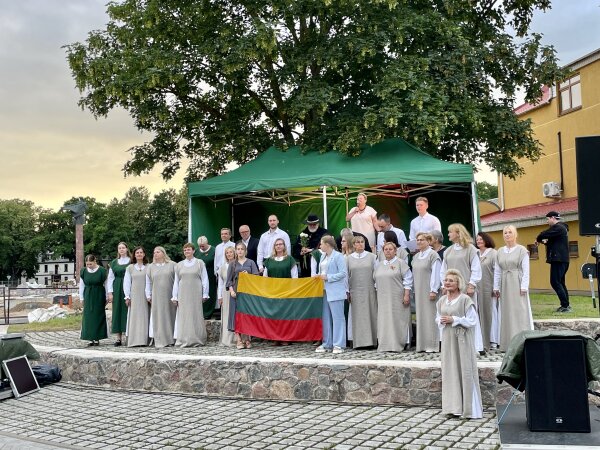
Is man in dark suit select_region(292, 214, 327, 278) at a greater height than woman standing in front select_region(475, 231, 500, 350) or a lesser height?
greater

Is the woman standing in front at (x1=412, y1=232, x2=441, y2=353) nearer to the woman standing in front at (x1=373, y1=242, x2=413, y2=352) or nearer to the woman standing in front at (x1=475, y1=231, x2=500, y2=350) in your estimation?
the woman standing in front at (x1=373, y1=242, x2=413, y2=352)

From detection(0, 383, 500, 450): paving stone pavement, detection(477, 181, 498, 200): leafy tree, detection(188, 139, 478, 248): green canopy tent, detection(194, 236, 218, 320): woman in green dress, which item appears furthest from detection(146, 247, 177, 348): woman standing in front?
detection(477, 181, 498, 200): leafy tree

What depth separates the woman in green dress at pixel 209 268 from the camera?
11.7m

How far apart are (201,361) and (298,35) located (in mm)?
10831

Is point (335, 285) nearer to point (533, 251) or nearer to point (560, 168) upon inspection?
point (533, 251)

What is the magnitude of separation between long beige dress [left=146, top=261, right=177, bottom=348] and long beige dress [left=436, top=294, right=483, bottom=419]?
5.52 meters

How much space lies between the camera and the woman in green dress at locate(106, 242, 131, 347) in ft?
37.1

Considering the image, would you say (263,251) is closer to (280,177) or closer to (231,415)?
(280,177)

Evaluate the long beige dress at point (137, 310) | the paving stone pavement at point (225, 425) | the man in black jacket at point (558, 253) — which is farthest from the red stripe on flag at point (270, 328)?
the man in black jacket at point (558, 253)

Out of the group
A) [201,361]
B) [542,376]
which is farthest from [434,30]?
[542,376]

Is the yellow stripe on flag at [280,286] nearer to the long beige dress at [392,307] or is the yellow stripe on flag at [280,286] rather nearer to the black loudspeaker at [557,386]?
the long beige dress at [392,307]

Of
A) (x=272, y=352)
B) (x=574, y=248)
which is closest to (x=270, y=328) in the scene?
(x=272, y=352)

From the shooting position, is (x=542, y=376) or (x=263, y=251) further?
(x=263, y=251)

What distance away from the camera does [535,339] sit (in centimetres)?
581
